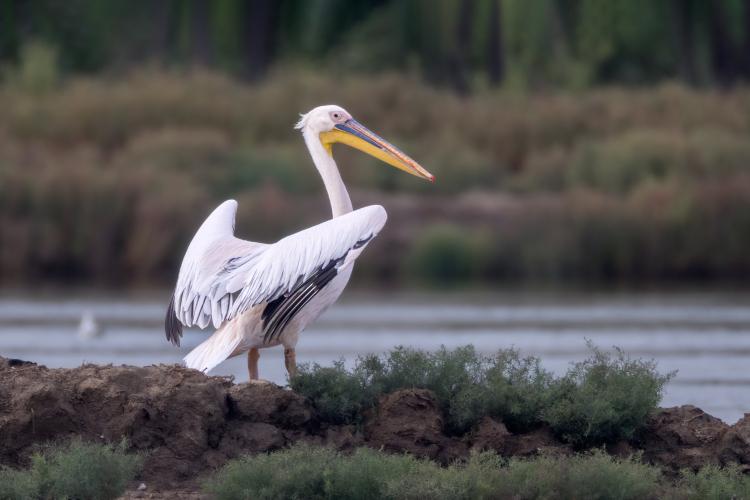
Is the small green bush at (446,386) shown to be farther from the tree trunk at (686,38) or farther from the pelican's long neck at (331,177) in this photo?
the tree trunk at (686,38)

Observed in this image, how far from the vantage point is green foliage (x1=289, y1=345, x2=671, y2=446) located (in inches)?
303

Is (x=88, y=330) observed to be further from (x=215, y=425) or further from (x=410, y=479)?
(x=410, y=479)

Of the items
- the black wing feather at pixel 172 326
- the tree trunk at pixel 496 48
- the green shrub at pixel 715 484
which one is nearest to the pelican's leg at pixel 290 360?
the black wing feather at pixel 172 326

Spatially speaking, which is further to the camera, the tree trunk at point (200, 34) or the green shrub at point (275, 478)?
the tree trunk at point (200, 34)

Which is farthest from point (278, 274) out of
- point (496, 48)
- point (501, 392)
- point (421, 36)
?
point (421, 36)

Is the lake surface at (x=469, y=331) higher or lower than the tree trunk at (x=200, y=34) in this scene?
lower

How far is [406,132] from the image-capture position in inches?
1183

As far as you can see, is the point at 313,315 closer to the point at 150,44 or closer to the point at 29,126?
the point at 29,126

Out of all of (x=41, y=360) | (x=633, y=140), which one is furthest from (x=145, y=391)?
(x=633, y=140)

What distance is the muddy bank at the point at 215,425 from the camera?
740 centimetres

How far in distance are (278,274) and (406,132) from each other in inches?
868

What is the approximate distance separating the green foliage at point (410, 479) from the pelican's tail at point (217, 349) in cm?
122

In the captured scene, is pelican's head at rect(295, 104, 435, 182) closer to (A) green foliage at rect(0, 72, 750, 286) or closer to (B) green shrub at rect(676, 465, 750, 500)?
(B) green shrub at rect(676, 465, 750, 500)

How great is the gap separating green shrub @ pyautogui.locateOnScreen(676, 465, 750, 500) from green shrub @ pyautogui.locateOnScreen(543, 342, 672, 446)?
0.46 metres
